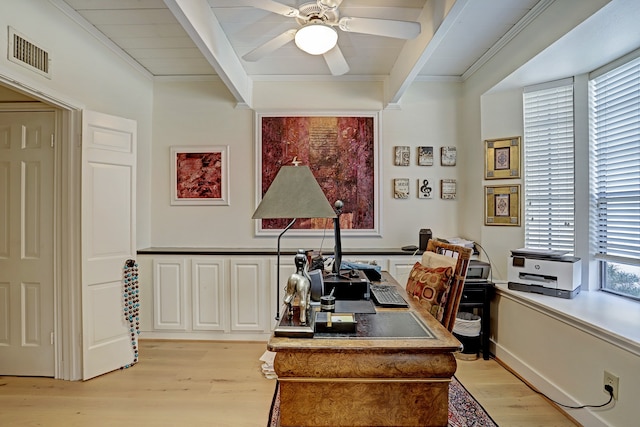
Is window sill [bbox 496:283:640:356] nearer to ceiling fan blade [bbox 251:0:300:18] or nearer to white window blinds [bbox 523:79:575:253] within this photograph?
white window blinds [bbox 523:79:575:253]

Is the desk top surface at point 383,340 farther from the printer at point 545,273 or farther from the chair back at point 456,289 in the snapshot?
the printer at point 545,273

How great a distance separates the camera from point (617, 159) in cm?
227

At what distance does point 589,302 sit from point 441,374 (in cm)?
182

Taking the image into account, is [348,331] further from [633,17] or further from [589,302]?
[633,17]

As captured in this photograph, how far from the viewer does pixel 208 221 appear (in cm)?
349

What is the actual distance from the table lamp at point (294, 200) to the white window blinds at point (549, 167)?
7.47 feet

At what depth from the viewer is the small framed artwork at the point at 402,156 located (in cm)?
347

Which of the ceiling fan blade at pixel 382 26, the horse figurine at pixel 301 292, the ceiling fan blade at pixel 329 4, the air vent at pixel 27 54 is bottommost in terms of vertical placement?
the horse figurine at pixel 301 292

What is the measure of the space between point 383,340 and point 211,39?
226cm

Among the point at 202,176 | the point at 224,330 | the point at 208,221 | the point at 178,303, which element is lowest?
the point at 224,330

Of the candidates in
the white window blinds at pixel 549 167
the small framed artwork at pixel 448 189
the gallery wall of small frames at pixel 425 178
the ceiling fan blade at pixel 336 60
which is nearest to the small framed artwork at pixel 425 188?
the gallery wall of small frames at pixel 425 178

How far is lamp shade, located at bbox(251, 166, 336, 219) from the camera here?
4.39 feet

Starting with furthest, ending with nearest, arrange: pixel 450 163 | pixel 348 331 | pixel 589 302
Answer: pixel 450 163, pixel 589 302, pixel 348 331

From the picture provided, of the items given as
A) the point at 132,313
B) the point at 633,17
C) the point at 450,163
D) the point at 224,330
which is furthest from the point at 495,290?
the point at 132,313
